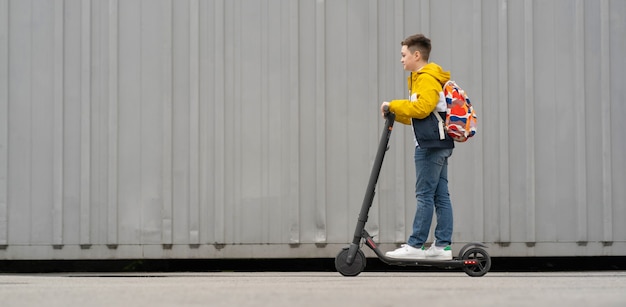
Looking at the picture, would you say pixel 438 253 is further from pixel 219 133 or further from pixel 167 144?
pixel 167 144

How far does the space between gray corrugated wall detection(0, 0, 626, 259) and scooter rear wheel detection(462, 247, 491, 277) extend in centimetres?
125

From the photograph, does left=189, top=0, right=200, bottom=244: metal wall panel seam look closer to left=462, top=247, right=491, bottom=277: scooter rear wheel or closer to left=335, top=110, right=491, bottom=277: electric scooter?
left=335, top=110, right=491, bottom=277: electric scooter

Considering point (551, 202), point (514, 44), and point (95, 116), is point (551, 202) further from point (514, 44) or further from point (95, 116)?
point (95, 116)

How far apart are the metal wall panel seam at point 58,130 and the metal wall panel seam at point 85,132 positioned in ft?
0.49

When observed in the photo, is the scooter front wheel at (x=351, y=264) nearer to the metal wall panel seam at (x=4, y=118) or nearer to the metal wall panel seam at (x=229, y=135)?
the metal wall panel seam at (x=229, y=135)

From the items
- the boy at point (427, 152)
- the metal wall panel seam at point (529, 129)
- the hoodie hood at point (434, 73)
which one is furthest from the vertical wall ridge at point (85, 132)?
the metal wall panel seam at point (529, 129)

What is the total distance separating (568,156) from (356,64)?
1.75 metres

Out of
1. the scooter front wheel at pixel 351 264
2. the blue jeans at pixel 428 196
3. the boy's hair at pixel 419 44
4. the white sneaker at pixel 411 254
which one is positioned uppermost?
the boy's hair at pixel 419 44

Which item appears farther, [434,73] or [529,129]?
[529,129]

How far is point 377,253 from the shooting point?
614 cm

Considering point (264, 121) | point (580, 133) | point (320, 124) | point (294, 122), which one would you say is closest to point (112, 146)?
point (264, 121)

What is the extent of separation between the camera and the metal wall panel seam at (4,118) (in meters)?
→ 7.75

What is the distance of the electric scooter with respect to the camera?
616 cm
